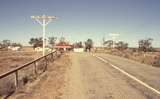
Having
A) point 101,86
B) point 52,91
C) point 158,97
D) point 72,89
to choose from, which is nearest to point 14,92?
point 52,91

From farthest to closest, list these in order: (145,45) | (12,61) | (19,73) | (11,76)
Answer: (145,45)
(12,61)
(19,73)
(11,76)

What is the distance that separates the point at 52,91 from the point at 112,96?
2488mm

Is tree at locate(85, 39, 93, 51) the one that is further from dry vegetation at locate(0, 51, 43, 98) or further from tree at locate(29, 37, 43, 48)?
dry vegetation at locate(0, 51, 43, 98)

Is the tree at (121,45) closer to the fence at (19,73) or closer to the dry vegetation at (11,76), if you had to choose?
the dry vegetation at (11,76)

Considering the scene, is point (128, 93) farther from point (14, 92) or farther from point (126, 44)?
point (126, 44)

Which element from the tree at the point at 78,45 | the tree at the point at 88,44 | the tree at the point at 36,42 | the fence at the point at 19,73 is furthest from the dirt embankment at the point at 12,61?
the tree at the point at 36,42

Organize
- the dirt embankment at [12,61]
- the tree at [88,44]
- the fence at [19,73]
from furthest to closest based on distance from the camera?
the tree at [88,44], the dirt embankment at [12,61], the fence at [19,73]

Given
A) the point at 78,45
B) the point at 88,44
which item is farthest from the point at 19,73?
the point at 78,45

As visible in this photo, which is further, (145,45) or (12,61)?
(145,45)

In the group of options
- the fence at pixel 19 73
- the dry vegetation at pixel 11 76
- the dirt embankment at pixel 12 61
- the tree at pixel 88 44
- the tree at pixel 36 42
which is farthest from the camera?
the tree at pixel 36 42

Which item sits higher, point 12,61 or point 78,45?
point 78,45

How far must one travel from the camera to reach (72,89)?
37.2 ft

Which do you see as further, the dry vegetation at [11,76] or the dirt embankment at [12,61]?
the dirt embankment at [12,61]

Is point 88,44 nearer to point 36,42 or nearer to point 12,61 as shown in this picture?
point 36,42
